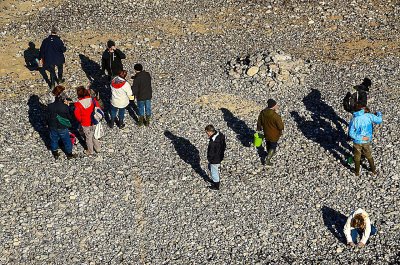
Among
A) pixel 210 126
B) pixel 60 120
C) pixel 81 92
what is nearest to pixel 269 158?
pixel 210 126

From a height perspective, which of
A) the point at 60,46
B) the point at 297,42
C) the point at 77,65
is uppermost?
the point at 297,42

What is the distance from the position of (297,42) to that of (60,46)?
10459 millimetres

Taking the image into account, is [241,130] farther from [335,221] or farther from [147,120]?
[335,221]

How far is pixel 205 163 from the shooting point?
17750mm

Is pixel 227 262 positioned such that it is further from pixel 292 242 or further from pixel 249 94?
pixel 249 94

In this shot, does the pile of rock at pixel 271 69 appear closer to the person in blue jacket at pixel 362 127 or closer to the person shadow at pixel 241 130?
the person shadow at pixel 241 130

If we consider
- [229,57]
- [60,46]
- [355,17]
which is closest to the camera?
[60,46]

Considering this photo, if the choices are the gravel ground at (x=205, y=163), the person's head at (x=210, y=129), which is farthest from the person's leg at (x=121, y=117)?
the person's head at (x=210, y=129)

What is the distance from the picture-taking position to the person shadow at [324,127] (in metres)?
18.1

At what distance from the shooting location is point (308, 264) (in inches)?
559

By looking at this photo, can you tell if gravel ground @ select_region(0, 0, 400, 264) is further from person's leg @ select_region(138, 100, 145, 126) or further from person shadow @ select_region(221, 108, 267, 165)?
person's leg @ select_region(138, 100, 145, 126)

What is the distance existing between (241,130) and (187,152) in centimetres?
217

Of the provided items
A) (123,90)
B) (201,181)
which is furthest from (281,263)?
(123,90)

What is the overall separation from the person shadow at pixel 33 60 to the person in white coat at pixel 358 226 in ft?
44.5
